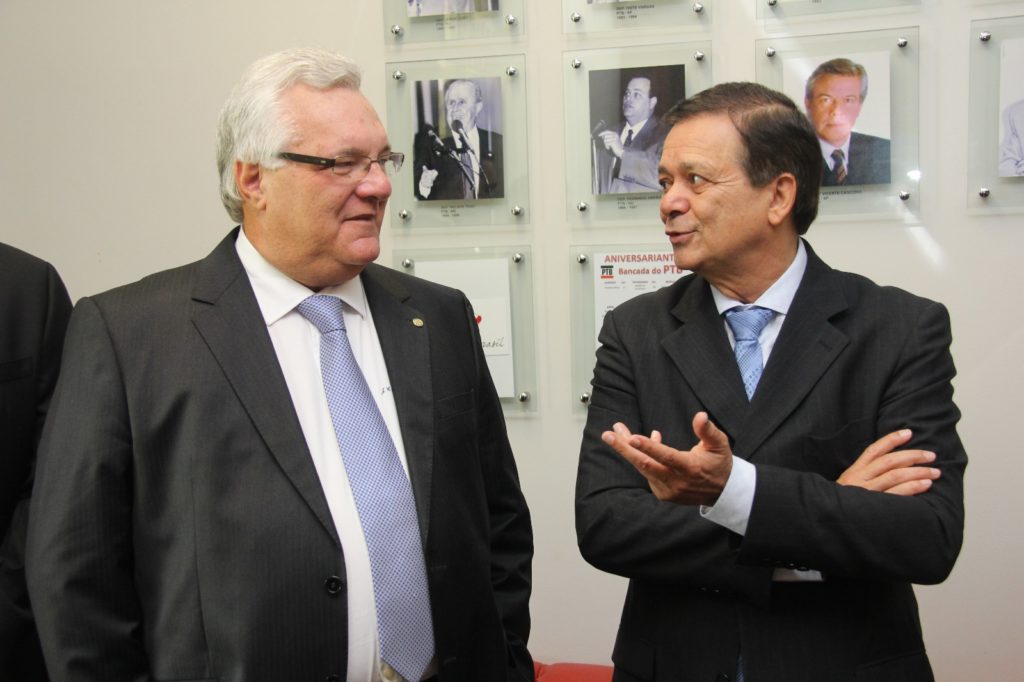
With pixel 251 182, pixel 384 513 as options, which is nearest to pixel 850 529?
pixel 384 513

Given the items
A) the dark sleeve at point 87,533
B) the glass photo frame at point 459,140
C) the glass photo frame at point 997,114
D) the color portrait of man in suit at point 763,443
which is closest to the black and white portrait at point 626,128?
the glass photo frame at point 459,140

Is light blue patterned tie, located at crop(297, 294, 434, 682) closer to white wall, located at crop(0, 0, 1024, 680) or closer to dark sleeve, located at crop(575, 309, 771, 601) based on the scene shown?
dark sleeve, located at crop(575, 309, 771, 601)

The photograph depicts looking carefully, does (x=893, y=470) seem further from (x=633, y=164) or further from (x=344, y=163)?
(x=633, y=164)

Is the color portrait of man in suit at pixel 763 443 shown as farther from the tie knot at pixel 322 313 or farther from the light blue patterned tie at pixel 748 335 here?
the tie knot at pixel 322 313

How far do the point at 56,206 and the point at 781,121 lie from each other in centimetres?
261

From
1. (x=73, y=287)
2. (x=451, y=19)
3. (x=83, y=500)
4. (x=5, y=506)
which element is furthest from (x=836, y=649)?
(x=73, y=287)

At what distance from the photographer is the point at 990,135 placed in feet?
10.1

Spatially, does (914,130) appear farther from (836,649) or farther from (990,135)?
(836,649)

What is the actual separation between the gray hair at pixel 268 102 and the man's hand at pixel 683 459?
80 cm

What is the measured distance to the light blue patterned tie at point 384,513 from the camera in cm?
190

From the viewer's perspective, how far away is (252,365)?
1.93 m

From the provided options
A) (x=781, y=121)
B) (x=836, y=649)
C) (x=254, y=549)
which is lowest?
(x=836, y=649)

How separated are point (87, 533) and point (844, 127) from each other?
7.65 feet

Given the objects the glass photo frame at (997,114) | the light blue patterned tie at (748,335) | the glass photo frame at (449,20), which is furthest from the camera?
the glass photo frame at (449,20)
